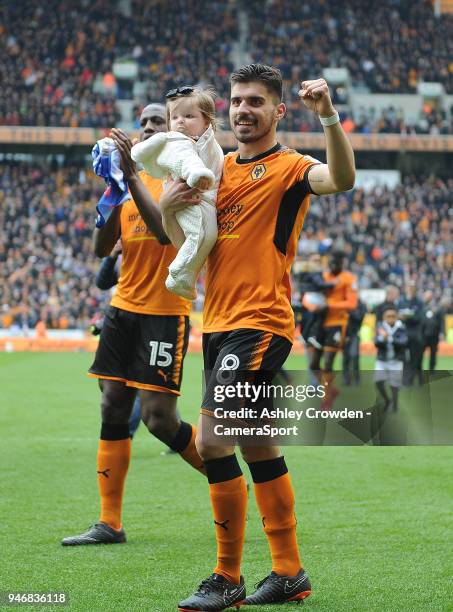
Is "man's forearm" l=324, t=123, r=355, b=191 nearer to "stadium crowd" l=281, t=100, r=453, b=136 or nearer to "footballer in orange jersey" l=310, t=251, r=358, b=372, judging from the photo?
"footballer in orange jersey" l=310, t=251, r=358, b=372

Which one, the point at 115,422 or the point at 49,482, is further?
the point at 49,482

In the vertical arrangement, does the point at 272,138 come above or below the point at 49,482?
above

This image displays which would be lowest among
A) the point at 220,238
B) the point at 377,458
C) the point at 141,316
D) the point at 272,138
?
the point at 377,458

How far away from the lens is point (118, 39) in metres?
42.7

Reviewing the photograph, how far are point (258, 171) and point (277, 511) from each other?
4.85 feet

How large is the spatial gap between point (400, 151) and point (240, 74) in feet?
124

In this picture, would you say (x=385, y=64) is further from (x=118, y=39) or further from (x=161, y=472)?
(x=161, y=472)

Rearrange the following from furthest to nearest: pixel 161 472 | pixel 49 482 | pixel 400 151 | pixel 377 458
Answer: pixel 400 151 < pixel 377 458 < pixel 161 472 < pixel 49 482

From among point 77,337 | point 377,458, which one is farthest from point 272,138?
point 77,337

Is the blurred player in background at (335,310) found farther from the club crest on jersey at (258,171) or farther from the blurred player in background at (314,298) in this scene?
the club crest on jersey at (258,171)

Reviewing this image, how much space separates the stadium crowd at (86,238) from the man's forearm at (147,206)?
997 inches

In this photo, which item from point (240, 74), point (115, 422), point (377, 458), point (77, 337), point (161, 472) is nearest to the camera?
point (240, 74)

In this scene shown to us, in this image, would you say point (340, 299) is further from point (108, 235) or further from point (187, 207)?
point (187, 207)

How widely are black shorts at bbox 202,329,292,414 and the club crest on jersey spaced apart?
67 cm
